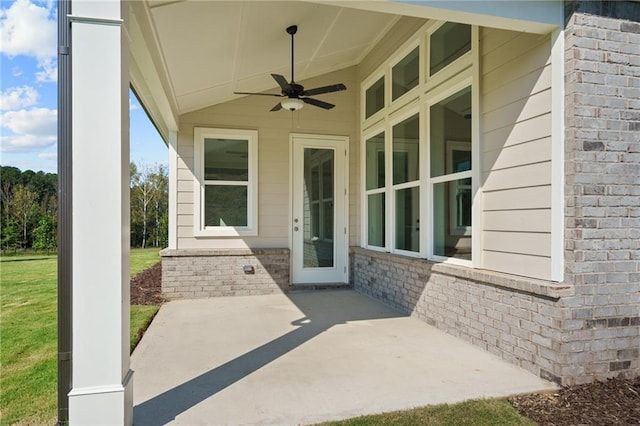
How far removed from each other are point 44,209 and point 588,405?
50.3 feet

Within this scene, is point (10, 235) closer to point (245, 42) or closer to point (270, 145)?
point (270, 145)

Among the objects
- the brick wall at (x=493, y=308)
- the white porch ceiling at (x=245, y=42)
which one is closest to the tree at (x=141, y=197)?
the white porch ceiling at (x=245, y=42)

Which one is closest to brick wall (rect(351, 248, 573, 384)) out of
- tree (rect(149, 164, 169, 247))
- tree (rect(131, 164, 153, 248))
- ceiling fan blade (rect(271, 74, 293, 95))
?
ceiling fan blade (rect(271, 74, 293, 95))

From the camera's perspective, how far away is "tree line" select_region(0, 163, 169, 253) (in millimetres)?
12484

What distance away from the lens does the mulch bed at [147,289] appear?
5.87 metres

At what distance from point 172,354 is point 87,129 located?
7.66 ft

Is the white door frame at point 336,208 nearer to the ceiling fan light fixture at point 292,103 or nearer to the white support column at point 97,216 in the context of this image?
the ceiling fan light fixture at point 292,103

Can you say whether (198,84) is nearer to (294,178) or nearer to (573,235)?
(294,178)

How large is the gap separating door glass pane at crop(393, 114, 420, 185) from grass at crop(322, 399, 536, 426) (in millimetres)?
2995

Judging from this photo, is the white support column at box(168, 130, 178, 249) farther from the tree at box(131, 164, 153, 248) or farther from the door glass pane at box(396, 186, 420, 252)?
the tree at box(131, 164, 153, 248)

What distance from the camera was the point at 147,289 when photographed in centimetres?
659

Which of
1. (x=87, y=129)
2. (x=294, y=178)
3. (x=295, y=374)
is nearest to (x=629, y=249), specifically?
(x=295, y=374)

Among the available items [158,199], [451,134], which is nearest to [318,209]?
[451,134]

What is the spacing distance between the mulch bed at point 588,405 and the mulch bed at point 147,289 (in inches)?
197
